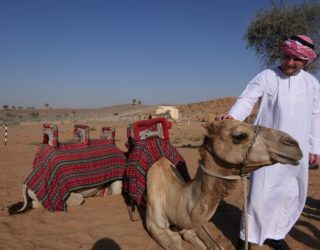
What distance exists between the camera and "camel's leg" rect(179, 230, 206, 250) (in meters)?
Answer: 4.31

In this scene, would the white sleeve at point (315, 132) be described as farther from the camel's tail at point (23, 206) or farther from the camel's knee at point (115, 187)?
the camel's tail at point (23, 206)

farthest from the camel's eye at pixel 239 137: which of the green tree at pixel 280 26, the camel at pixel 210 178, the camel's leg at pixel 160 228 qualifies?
the green tree at pixel 280 26

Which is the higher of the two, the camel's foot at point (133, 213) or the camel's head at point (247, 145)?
the camel's head at point (247, 145)

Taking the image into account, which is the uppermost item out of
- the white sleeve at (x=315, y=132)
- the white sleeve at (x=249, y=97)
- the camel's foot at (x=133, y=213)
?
the white sleeve at (x=249, y=97)

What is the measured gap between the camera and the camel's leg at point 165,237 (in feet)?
13.6

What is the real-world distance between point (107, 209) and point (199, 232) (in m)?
1.92

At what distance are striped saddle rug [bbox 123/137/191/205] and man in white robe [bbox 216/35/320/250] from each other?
1053 mm

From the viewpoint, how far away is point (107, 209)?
5.89 meters

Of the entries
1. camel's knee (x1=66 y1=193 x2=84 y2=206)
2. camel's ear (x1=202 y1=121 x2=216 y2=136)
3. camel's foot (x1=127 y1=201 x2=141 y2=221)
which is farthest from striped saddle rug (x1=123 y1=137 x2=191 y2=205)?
camel's ear (x1=202 y1=121 x2=216 y2=136)

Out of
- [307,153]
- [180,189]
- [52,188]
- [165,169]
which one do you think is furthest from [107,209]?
[307,153]

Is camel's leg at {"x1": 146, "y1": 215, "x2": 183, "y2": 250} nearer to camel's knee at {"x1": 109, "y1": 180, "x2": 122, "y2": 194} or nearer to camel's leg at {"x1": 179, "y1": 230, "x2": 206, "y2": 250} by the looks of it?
camel's leg at {"x1": 179, "y1": 230, "x2": 206, "y2": 250}

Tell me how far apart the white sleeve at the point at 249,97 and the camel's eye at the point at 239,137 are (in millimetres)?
819

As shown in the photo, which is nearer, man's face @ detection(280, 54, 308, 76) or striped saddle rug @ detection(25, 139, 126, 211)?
man's face @ detection(280, 54, 308, 76)

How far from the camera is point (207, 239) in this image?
4309 millimetres
